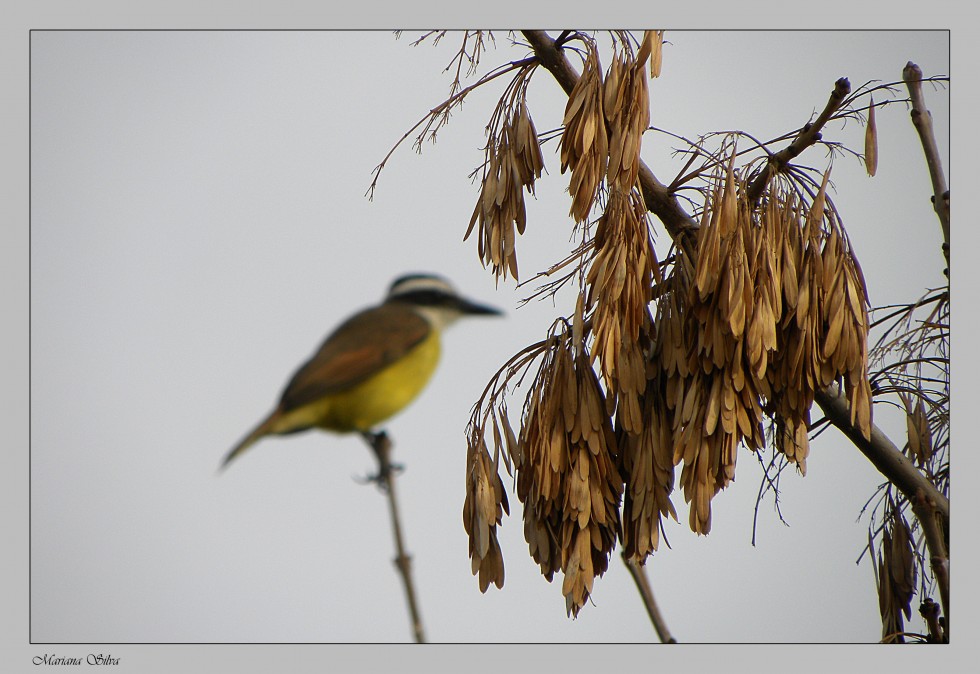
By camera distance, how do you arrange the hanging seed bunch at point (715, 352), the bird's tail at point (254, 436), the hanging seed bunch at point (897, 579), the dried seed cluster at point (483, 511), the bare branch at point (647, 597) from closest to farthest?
the hanging seed bunch at point (715, 352)
the dried seed cluster at point (483, 511)
the bare branch at point (647, 597)
the hanging seed bunch at point (897, 579)
the bird's tail at point (254, 436)

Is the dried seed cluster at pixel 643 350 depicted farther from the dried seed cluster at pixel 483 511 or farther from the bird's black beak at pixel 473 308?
the bird's black beak at pixel 473 308

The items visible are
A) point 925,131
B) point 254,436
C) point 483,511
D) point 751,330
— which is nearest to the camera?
point 751,330

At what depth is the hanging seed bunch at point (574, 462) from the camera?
45.8 inches

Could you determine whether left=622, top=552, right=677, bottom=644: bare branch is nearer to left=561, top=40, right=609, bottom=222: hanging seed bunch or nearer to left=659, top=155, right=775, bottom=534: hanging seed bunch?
left=659, top=155, right=775, bottom=534: hanging seed bunch

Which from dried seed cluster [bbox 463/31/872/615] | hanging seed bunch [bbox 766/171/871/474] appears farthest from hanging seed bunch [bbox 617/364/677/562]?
hanging seed bunch [bbox 766/171/871/474]

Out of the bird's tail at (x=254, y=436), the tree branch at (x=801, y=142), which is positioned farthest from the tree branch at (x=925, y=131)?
the bird's tail at (x=254, y=436)

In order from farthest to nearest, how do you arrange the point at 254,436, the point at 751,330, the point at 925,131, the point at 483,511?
1. the point at 254,436
2. the point at 925,131
3. the point at 483,511
4. the point at 751,330

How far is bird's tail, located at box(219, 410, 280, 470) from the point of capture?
74.5 inches

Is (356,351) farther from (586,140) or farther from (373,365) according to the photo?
(586,140)

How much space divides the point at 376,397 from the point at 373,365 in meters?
0.06

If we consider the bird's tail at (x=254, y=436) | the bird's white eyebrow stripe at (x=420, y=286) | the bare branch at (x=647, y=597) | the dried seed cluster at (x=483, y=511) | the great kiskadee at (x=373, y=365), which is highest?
the bird's white eyebrow stripe at (x=420, y=286)

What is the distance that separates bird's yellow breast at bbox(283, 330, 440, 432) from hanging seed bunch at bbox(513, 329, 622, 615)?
2.65 feet

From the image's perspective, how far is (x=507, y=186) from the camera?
1.23m

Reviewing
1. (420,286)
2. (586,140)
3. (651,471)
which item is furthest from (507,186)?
(420,286)
